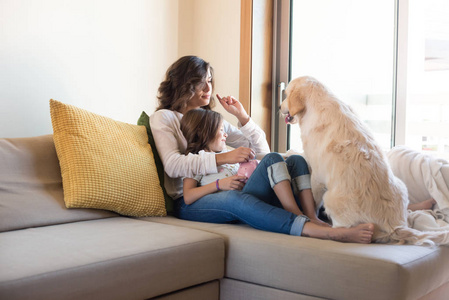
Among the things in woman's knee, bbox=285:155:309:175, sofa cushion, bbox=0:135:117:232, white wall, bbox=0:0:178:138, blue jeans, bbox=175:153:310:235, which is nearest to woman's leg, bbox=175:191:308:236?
blue jeans, bbox=175:153:310:235

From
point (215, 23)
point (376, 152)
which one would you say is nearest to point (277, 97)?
point (215, 23)

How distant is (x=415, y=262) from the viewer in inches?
62.5

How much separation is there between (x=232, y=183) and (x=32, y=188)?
2.75 ft

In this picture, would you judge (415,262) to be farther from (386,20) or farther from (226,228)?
(386,20)

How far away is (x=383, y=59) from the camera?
3.21 m

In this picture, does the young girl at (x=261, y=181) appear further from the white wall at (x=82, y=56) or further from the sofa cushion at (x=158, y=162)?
the white wall at (x=82, y=56)

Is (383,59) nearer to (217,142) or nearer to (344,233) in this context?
(217,142)

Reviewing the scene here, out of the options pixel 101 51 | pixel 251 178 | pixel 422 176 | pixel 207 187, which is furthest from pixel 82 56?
pixel 422 176

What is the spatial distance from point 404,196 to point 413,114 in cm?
146

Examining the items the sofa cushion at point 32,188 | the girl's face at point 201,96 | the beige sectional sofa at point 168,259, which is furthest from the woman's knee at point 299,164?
the sofa cushion at point 32,188

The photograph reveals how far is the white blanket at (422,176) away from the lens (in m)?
2.10

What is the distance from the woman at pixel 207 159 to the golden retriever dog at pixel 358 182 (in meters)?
0.07

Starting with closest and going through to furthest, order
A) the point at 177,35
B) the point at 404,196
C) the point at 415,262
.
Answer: the point at 415,262 < the point at 404,196 < the point at 177,35

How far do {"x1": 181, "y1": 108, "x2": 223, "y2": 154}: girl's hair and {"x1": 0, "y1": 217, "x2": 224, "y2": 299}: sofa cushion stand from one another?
505 mm
